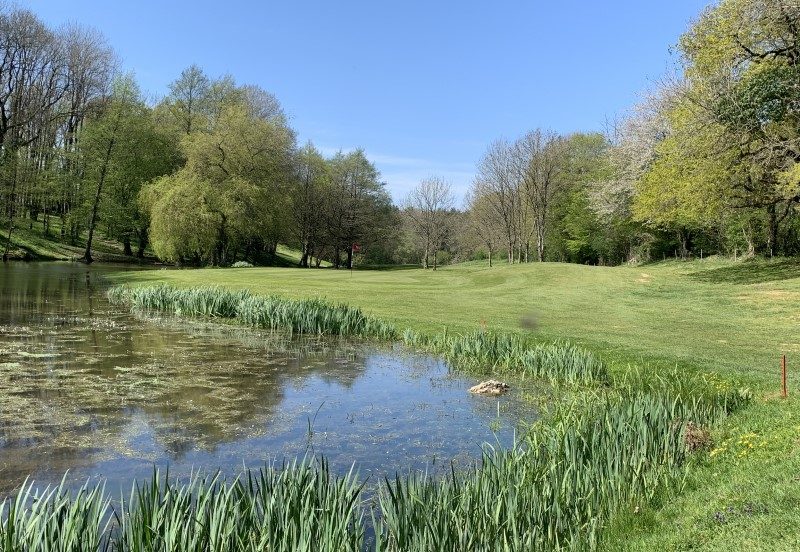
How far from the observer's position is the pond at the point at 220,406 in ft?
21.9

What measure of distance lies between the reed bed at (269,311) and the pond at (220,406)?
77 centimetres

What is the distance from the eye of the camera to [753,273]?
89.0ft

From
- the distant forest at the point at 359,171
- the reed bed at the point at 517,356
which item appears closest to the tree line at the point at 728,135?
the distant forest at the point at 359,171

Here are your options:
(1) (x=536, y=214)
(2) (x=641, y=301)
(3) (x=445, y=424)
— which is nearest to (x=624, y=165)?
(1) (x=536, y=214)

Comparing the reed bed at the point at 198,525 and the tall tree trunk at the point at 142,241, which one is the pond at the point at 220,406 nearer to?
the reed bed at the point at 198,525

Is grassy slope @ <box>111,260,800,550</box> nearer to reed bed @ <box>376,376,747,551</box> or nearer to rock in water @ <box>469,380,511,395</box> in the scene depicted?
reed bed @ <box>376,376,747,551</box>

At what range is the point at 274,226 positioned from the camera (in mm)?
47156

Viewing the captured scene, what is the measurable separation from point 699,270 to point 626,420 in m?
28.7

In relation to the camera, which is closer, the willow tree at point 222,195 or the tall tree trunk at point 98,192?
the willow tree at point 222,195

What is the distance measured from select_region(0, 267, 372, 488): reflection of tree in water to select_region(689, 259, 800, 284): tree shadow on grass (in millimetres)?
20340

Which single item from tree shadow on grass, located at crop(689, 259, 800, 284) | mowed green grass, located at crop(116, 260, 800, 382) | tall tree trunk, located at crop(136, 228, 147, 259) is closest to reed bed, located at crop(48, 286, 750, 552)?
mowed green grass, located at crop(116, 260, 800, 382)

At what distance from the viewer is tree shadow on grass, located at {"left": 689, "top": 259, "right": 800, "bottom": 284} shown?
82.8 feet

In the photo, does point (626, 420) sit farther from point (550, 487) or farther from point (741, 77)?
point (741, 77)

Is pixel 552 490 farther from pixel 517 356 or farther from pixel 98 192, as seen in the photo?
pixel 98 192
